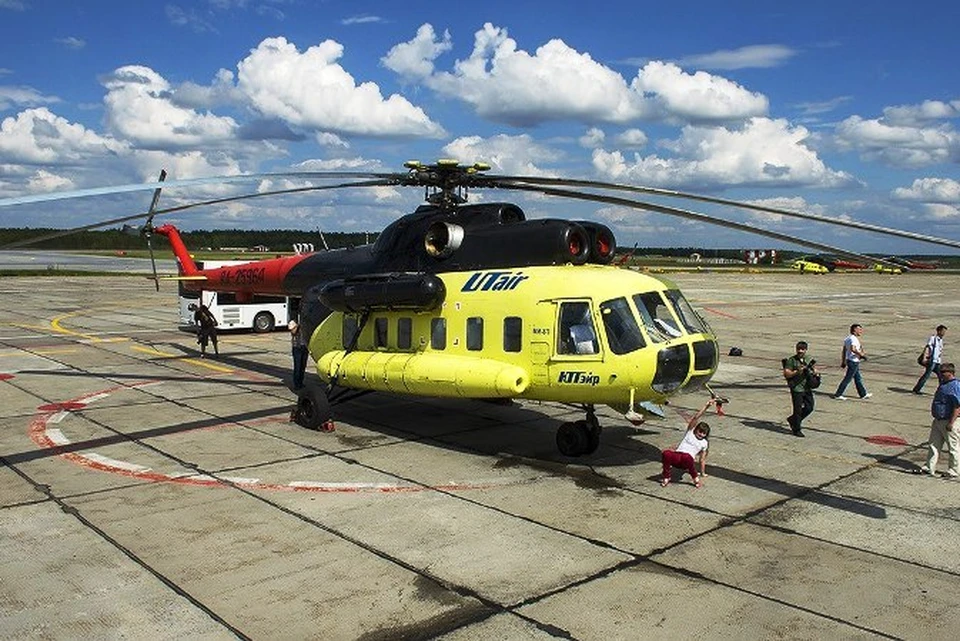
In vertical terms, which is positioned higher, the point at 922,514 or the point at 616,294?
the point at 616,294

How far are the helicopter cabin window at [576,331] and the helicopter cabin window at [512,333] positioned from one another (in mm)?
659

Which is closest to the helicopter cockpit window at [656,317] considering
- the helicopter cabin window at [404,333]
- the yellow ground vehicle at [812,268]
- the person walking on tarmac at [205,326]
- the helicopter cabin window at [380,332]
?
the helicopter cabin window at [404,333]

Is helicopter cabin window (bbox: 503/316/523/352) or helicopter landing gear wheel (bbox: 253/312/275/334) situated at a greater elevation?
helicopter cabin window (bbox: 503/316/523/352)

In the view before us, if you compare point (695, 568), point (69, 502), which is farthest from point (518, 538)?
point (69, 502)

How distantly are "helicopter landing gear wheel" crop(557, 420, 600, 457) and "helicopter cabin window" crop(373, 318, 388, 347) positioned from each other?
3551 millimetres

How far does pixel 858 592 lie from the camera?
6930 mm

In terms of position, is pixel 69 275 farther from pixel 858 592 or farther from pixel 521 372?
pixel 858 592

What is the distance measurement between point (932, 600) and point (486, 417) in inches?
332

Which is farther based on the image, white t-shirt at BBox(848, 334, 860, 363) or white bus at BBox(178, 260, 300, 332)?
white bus at BBox(178, 260, 300, 332)

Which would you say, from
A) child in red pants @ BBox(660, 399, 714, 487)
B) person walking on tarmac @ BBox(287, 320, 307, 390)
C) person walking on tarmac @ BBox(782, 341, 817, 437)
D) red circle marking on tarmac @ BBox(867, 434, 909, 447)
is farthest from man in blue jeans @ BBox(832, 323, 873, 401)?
person walking on tarmac @ BBox(287, 320, 307, 390)

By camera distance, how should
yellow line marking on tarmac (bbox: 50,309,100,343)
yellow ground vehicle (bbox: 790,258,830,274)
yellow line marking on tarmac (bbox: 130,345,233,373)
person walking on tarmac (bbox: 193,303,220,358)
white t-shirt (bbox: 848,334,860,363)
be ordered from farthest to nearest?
yellow ground vehicle (bbox: 790,258,830,274) < yellow line marking on tarmac (bbox: 50,309,100,343) < person walking on tarmac (bbox: 193,303,220,358) < yellow line marking on tarmac (bbox: 130,345,233,373) < white t-shirt (bbox: 848,334,860,363)

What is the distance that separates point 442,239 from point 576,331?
3041 millimetres

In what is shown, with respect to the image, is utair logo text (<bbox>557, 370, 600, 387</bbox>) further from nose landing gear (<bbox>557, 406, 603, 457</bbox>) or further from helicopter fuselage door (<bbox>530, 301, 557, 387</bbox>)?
nose landing gear (<bbox>557, 406, 603, 457</bbox>)

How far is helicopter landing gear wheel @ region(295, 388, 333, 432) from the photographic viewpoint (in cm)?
1300
